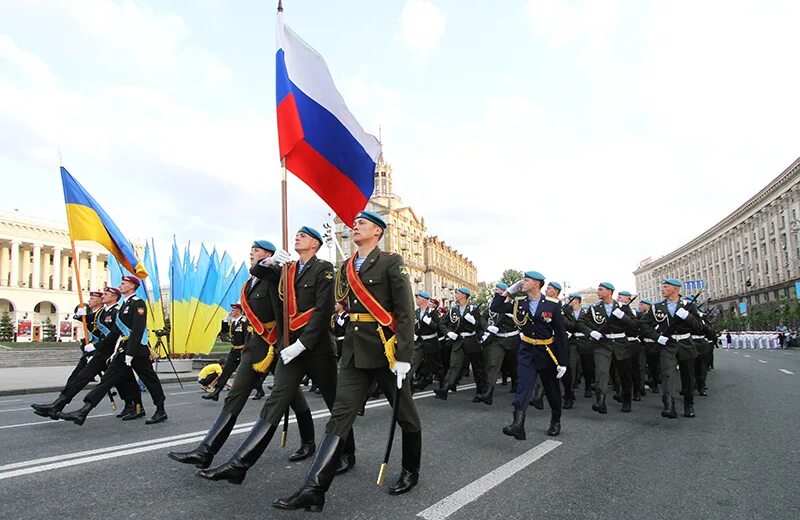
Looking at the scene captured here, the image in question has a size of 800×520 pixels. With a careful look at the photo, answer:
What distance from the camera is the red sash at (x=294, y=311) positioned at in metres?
4.60

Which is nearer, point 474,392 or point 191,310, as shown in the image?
point 474,392

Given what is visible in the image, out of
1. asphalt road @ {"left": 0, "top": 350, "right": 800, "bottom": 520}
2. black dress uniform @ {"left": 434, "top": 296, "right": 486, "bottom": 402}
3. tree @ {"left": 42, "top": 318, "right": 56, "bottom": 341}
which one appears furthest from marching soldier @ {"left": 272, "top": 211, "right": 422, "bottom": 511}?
tree @ {"left": 42, "top": 318, "right": 56, "bottom": 341}

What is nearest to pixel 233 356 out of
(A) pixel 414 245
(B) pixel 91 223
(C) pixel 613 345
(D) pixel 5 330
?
(B) pixel 91 223

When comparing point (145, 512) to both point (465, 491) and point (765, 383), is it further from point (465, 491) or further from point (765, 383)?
point (765, 383)

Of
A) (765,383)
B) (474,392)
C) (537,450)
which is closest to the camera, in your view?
(537,450)

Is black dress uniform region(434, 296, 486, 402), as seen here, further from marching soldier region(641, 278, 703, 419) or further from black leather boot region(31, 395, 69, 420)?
black leather boot region(31, 395, 69, 420)

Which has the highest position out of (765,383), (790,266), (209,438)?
(790,266)

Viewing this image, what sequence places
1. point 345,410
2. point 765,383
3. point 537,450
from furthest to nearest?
1. point 765,383
2. point 537,450
3. point 345,410

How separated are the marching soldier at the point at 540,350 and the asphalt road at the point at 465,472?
1.29 ft

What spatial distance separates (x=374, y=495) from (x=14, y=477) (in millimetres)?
3073

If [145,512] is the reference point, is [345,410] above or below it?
above

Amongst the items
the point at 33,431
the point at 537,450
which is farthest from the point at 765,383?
the point at 33,431

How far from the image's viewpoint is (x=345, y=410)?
3873mm

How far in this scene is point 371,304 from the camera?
4.18 m
